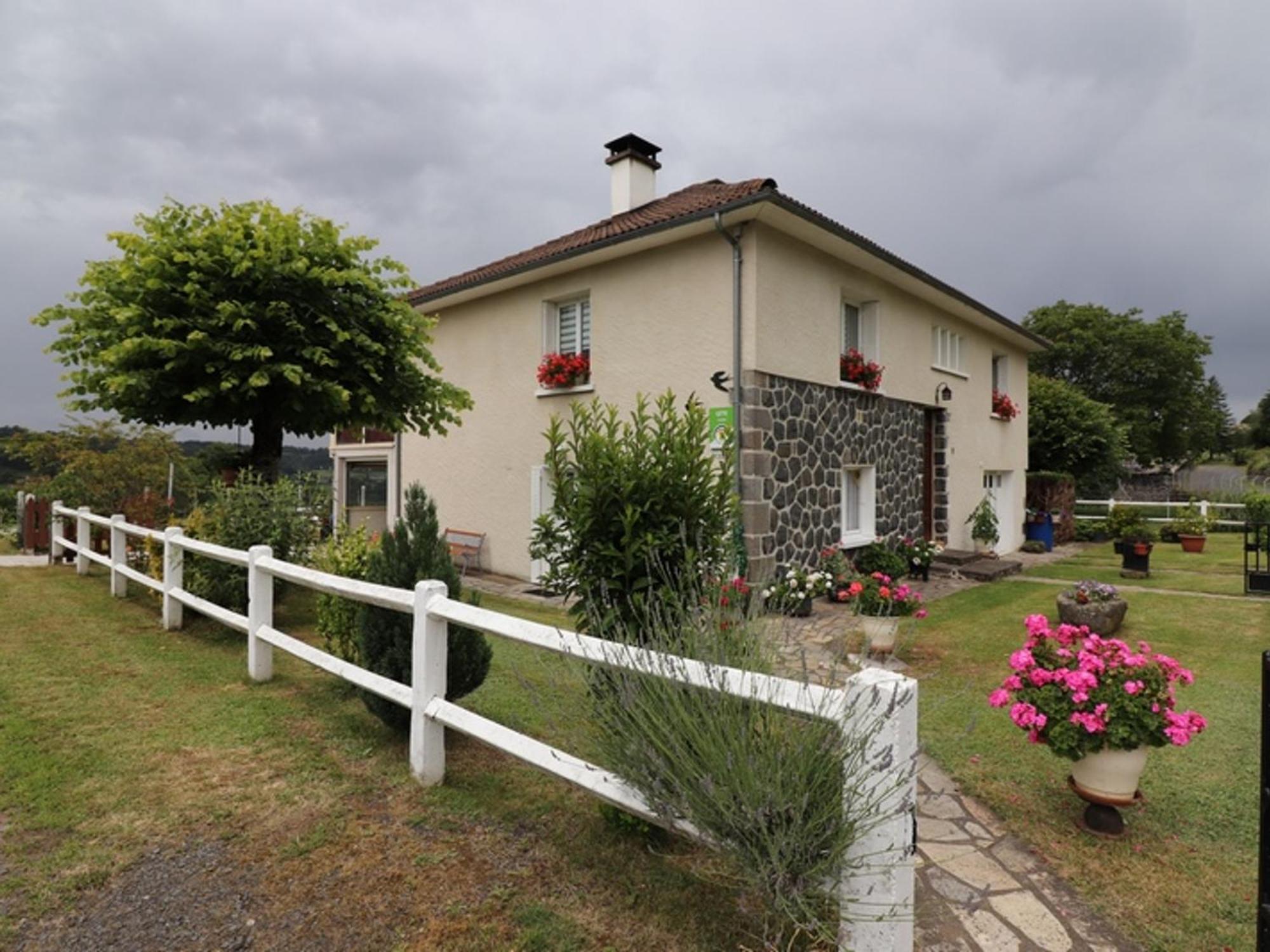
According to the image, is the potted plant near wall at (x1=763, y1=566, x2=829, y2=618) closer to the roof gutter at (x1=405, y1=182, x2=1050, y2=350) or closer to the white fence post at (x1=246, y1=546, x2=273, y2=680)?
the roof gutter at (x1=405, y1=182, x2=1050, y2=350)

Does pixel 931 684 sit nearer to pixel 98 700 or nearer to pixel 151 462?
pixel 98 700

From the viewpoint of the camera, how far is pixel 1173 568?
11914 mm

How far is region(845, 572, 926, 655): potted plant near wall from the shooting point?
6285 mm

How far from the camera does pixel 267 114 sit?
23.9 ft

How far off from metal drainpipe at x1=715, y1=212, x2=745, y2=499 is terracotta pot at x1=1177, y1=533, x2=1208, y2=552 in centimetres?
1285

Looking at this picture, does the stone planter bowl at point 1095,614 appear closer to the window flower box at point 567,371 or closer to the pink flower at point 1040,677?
the pink flower at point 1040,677

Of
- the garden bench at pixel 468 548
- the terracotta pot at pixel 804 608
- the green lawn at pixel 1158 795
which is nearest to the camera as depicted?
the green lawn at pixel 1158 795

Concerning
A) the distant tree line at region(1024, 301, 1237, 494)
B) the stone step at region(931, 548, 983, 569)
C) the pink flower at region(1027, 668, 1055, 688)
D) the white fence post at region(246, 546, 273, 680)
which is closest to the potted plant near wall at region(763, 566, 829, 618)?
the stone step at region(931, 548, 983, 569)

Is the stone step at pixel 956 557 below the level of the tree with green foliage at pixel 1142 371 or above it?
below

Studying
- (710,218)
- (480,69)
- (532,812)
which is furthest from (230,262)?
(532,812)

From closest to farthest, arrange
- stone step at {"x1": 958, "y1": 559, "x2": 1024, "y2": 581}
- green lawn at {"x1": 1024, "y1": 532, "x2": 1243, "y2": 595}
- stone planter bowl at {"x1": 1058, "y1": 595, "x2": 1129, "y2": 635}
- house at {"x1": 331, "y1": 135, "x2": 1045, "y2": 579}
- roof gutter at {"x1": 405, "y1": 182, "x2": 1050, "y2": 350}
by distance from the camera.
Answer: stone planter bowl at {"x1": 1058, "y1": 595, "x2": 1129, "y2": 635}
roof gutter at {"x1": 405, "y1": 182, "x2": 1050, "y2": 350}
house at {"x1": 331, "y1": 135, "x2": 1045, "y2": 579}
green lawn at {"x1": 1024, "y1": 532, "x2": 1243, "y2": 595}
stone step at {"x1": 958, "y1": 559, "x2": 1024, "y2": 581}

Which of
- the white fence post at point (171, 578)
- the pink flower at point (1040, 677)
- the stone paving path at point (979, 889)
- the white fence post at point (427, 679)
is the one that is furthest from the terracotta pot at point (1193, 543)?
the white fence post at point (171, 578)

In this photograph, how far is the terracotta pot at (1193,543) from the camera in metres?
14.5

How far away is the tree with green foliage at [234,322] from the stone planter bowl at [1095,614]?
325 inches
